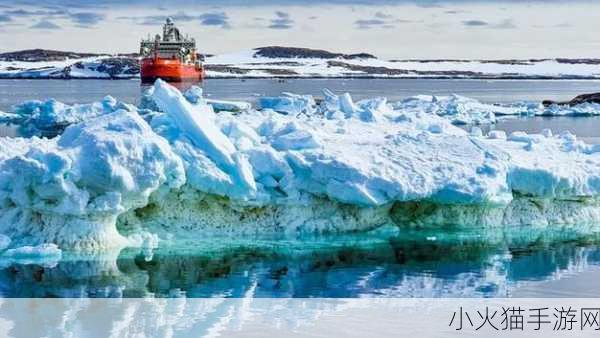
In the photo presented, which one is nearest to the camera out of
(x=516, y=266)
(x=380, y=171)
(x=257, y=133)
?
(x=516, y=266)

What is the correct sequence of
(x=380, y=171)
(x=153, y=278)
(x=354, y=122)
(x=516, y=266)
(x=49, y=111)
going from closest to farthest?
(x=153, y=278) < (x=516, y=266) < (x=380, y=171) < (x=354, y=122) < (x=49, y=111)

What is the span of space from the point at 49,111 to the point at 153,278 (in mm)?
19003

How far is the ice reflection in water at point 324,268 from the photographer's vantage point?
8.38 metres

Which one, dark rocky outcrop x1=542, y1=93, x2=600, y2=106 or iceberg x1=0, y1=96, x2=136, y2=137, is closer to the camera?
iceberg x1=0, y1=96, x2=136, y2=137

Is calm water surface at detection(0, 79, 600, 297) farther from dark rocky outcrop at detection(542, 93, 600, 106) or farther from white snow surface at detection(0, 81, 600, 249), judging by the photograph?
dark rocky outcrop at detection(542, 93, 600, 106)

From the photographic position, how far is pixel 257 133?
11.9m

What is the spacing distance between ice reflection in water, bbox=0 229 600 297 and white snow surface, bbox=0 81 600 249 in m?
0.31

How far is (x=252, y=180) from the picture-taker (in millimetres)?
9992

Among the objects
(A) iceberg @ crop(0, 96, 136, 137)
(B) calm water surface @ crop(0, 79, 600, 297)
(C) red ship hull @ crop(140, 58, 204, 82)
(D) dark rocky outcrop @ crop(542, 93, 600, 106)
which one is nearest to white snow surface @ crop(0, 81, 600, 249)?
(B) calm water surface @ crop(0, 79, 600, 297)

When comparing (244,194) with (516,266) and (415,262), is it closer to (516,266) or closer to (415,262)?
(415,262)

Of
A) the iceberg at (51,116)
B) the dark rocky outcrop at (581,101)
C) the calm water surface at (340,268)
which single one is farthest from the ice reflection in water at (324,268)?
the dark rocky outcrop at (581,101)

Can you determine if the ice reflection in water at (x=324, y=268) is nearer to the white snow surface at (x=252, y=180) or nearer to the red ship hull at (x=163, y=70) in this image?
the white snow surface at (x=252, y=180)

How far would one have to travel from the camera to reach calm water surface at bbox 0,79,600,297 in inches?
330

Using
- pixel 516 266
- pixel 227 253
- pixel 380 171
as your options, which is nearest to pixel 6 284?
pixel 227 253
